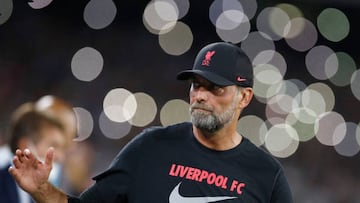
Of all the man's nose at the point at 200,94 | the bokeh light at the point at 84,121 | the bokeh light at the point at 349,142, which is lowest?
the bokeh light at the point at 349,142

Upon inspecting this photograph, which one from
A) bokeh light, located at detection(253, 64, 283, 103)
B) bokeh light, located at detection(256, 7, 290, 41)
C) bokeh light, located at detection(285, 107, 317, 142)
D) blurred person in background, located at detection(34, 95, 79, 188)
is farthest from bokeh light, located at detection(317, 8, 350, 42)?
blurred person in background, located at detection(34, 95, 79, 188)

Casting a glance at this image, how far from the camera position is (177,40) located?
65.4ft

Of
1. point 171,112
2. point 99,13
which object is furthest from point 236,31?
point 99,13

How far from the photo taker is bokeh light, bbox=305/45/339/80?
21.3 meters

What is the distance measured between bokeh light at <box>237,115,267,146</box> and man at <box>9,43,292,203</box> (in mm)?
13389

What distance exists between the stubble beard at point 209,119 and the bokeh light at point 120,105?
490 inches

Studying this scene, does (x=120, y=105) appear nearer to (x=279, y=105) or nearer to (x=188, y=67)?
(x=188, y=67)

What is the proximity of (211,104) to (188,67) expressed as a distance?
47.3ft

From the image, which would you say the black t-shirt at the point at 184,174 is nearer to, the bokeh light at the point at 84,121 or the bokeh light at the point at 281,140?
the bokeh light at the point at 84,121

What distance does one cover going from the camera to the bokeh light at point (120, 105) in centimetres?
1688

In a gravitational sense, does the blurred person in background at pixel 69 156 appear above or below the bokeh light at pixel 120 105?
above

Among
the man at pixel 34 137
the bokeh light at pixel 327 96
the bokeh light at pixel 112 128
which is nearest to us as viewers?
the man at pixel 34 137

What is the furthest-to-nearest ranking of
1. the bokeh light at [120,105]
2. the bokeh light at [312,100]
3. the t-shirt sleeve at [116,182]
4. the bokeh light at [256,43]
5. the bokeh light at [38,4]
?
1. the bokeh light at [312,100]
2. the bokeh light at [256,43]
3. the bokeh light at [120,105]
4. the bokeh light at [38,4]
5. the t-shirt sleeve at [116,182]

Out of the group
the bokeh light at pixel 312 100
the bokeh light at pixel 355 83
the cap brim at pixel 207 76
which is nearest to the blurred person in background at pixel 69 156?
the cap brim at pixel 207 76
